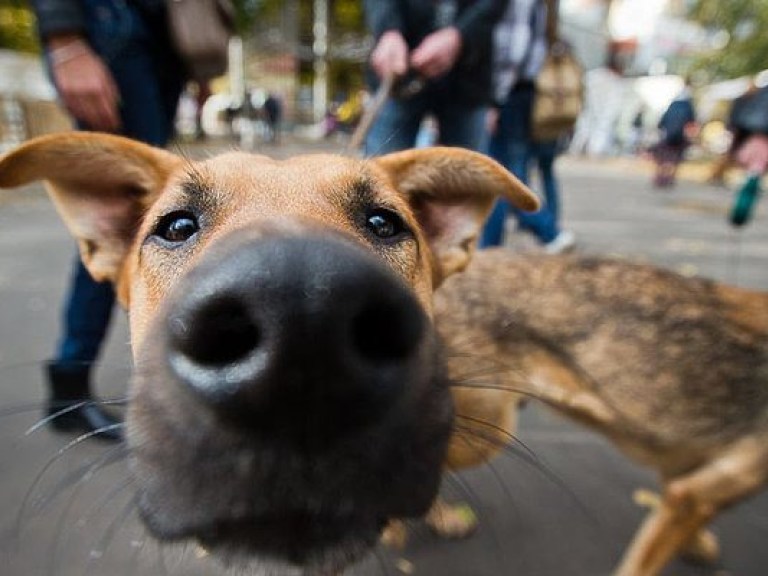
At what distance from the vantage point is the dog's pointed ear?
1944mm

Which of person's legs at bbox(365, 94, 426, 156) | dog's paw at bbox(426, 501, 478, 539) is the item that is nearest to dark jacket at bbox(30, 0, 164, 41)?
person's legs at bbox(365, 94, 426, 156)

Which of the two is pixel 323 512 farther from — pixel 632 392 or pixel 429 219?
pixel 632 392

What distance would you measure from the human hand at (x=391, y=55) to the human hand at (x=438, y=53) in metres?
0.09

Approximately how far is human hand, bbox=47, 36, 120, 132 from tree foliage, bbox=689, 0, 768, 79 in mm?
19666

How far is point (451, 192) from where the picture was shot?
231 cm

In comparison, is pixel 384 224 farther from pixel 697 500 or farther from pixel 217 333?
pixel 697 500

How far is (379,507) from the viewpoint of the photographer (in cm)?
112

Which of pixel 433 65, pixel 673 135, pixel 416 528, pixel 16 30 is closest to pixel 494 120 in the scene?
pixel 433 65

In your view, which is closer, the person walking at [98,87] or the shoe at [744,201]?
the person walking at [98,87]

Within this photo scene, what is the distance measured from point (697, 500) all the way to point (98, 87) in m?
3.15

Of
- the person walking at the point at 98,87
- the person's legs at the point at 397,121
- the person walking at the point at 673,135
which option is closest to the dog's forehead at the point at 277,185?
the person walking at the point at 98,87

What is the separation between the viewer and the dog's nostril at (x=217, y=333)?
0.95 metres

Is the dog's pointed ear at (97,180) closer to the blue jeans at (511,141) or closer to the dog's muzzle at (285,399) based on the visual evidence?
the dog's muzzle at (285,399)

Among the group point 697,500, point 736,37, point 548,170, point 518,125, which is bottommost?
point 736,37
